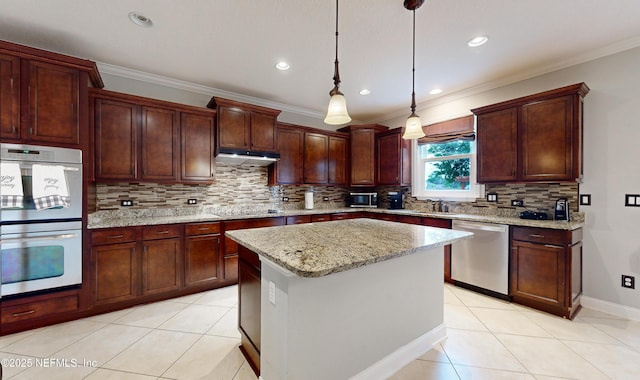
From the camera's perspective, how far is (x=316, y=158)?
4539mm

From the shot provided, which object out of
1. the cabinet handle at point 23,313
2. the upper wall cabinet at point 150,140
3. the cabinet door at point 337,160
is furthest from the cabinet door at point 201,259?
the cabinet door at point 337,160

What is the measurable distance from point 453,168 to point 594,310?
2.21m

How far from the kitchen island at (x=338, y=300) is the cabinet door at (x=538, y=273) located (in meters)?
1.27

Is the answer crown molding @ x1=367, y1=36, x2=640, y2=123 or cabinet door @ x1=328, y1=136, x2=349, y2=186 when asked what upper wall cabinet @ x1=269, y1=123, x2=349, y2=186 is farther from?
crown molding @ x1=367, y1=36, x2=640, y2=123

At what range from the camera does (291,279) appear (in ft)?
4.42

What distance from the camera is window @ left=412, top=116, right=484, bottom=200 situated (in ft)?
12.4

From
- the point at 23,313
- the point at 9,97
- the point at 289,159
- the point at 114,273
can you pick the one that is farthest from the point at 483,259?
the point at 9,97

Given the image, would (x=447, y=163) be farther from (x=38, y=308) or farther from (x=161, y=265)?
(x=38, y=308)

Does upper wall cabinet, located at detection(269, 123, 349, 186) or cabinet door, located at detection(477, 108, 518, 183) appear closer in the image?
cabinet door, located at detection(477, 108, 518, 183)

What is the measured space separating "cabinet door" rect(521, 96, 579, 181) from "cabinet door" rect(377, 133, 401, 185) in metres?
1.79

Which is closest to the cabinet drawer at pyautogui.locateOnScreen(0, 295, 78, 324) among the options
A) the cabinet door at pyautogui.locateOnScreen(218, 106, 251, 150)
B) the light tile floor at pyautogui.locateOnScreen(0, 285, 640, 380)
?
the light tile floor at pyautogui.locateOnScreen(0, 285, 640, 380)

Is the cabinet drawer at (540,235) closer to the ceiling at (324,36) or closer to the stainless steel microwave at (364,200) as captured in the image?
the ceiling at (324,36)

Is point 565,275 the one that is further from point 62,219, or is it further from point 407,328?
point 62,219

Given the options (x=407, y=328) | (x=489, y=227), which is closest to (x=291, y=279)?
(x=407, y=328)
